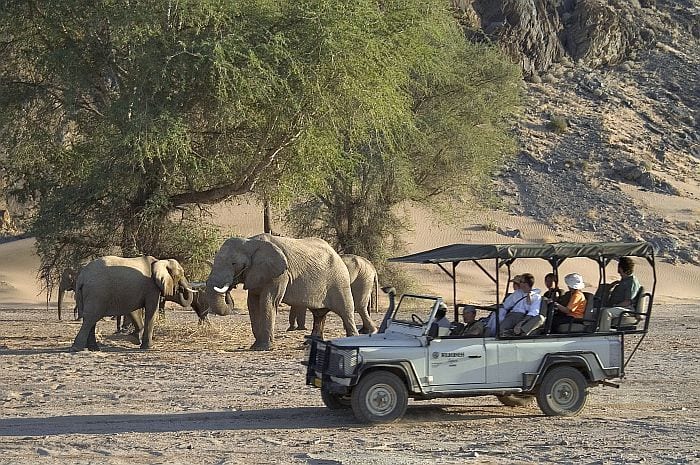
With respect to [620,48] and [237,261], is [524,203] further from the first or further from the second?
[237,261]

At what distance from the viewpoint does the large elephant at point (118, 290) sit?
20.7m

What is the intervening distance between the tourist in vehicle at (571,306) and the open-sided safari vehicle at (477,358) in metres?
0.08

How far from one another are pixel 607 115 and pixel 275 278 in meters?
53.8

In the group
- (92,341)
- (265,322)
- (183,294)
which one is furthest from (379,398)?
(183,294)

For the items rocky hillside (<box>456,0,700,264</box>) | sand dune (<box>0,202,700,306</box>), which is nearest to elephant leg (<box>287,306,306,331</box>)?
sand dune (<box>0,202,700,306</box>)

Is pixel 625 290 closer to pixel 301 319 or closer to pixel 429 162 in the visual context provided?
pixel 301 319

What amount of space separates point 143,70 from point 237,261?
3.94 meters

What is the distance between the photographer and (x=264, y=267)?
20.7m

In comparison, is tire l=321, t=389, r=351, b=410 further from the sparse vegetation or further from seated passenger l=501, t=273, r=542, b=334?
the sparse vegetation

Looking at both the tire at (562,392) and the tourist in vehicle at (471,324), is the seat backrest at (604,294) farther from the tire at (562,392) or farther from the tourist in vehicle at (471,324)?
the tourist in vehicle at (471,324)

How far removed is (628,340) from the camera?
75.8ft

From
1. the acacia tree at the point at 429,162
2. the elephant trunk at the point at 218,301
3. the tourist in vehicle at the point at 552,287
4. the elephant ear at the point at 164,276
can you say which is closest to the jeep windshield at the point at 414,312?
the tourist in vehicle at the point at 552,287

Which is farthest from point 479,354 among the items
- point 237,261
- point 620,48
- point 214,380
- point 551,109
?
point 620,48

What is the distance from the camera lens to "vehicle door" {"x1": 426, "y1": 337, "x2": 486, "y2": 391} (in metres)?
12.8
